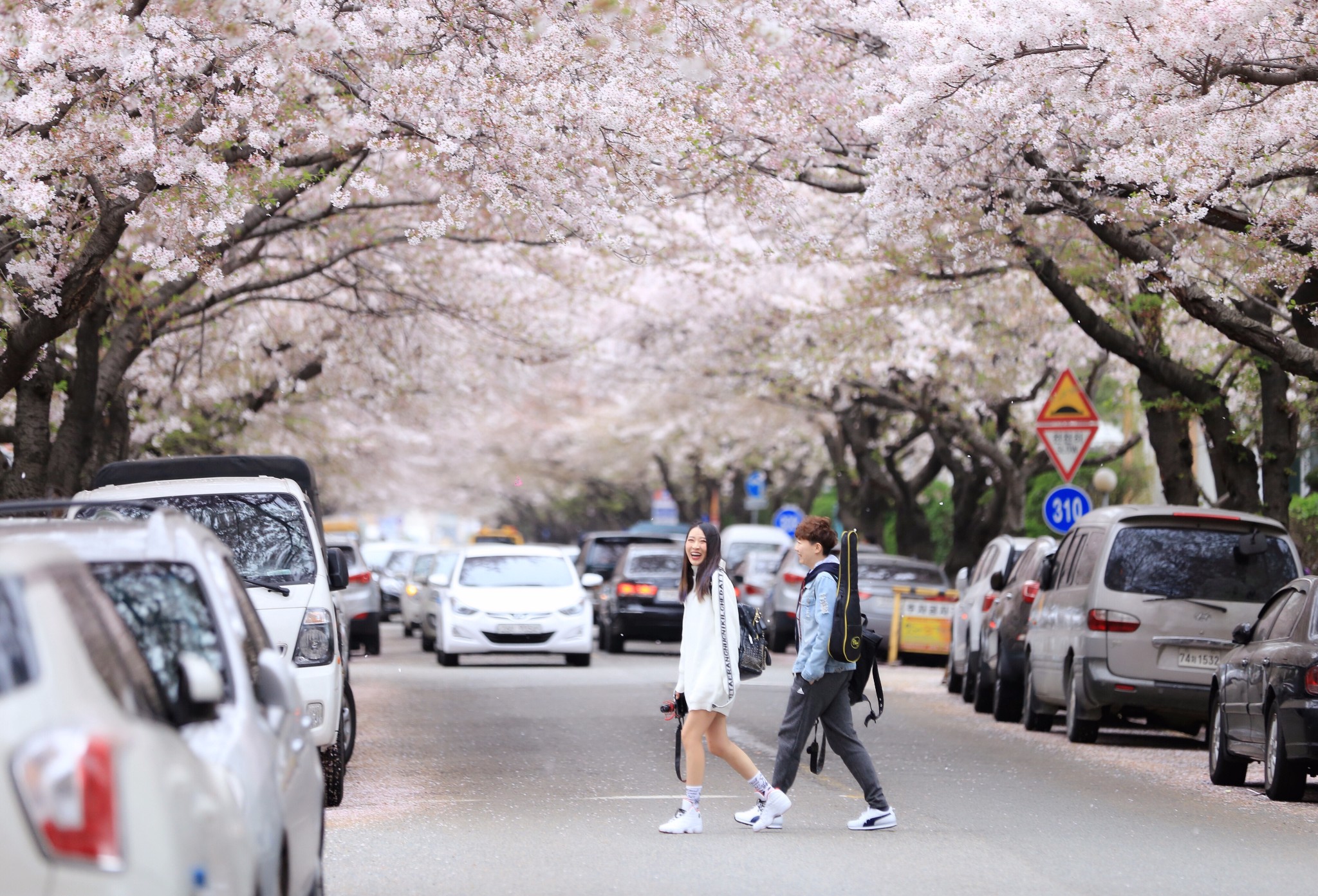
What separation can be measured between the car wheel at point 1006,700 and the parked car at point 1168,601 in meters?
2.73

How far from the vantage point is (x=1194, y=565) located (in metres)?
15.2

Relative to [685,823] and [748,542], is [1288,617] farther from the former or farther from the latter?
[748,542]

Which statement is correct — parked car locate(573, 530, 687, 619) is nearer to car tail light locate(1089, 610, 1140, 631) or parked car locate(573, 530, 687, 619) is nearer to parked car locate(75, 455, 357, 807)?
car tail light locate(1089, 610, 1140, 631)

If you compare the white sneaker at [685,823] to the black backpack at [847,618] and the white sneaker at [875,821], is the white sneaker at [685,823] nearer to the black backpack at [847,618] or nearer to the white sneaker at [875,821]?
the white sneaker at [875,821]

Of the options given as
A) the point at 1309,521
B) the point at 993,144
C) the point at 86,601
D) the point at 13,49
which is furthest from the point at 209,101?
the point at 1309,521

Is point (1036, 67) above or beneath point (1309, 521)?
above

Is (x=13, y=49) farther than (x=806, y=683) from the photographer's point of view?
Yes

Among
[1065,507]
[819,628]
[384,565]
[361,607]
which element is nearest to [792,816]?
[819,628]

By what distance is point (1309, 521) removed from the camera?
2508 centimetres

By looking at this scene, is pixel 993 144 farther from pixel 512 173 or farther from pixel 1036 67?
pixel 512 173

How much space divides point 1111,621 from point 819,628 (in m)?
5.96

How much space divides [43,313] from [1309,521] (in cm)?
1720

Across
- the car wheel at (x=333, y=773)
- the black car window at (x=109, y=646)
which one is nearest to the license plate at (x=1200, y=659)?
the car wheel at (x=333, y=773)

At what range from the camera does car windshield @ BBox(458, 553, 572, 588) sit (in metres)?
24.5
